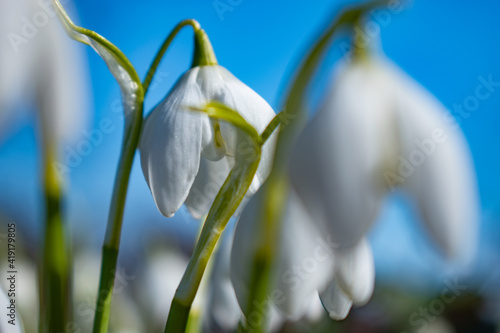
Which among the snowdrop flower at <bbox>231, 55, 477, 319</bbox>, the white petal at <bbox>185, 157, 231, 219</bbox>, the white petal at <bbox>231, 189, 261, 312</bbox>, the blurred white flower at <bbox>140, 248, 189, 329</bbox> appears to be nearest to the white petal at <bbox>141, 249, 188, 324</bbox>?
the blurred white flower at <bbox>140, 248, 189, 329</bbox>

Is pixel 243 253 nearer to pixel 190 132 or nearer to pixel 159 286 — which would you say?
pixel 190 132

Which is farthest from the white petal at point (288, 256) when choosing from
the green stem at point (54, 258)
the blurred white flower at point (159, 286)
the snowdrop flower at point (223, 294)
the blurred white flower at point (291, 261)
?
the blurred white flower at point (159, 286)

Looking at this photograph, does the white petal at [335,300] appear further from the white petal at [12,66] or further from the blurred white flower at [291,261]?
the white petal at [12,66]

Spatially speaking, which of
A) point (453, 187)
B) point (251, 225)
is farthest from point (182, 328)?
point (453, 187)

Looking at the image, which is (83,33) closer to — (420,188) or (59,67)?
(59,67)

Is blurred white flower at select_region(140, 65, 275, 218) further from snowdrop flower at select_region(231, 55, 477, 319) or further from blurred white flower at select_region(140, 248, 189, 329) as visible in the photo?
blurred white flower at select_region(140, 248, 189, 329)
